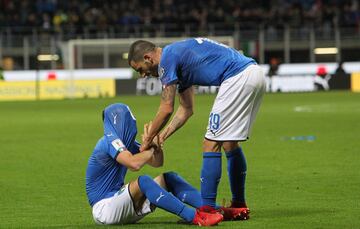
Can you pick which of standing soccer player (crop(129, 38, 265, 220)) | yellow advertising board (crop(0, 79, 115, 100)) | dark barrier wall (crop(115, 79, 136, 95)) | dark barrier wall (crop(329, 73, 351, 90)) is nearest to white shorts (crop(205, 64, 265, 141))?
standing soccer player (crop(129, 38, 265, 220))

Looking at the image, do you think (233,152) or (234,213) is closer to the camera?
(234,213)

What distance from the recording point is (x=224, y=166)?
13742mm

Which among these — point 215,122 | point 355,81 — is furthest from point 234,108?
point 355,81

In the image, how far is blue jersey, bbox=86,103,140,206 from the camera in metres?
8.34

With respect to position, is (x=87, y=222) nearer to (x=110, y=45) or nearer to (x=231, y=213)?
(x=231, y=213)

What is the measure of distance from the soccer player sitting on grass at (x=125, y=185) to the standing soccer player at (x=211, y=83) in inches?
6.8

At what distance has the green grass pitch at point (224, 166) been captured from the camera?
9133mm

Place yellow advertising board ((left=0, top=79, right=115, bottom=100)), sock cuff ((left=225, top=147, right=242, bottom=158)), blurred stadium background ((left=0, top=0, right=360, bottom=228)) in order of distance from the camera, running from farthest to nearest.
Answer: yellow advertising board ((left=0, top=79, right=115, bottom=100)) → blurred stadium background ((left=0, top=0, right=360, bottom=228)) → sock cuff ((left=225, top=147, right=242, bottom=158))

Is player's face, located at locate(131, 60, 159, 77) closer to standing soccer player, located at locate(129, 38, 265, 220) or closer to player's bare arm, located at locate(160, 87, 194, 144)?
standing soccer player, located at locate(129, 38, 265, 220)

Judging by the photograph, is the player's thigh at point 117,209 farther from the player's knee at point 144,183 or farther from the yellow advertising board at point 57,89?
the yellow advertising board at point 57,89

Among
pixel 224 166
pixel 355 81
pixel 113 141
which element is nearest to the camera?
pixel 113 141

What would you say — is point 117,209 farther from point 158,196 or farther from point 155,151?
point 155,151

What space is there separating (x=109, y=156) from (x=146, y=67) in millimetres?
861

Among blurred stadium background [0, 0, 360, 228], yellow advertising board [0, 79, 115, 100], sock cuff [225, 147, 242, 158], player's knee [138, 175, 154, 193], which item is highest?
sock cuff [225, 147, 242, 158]
